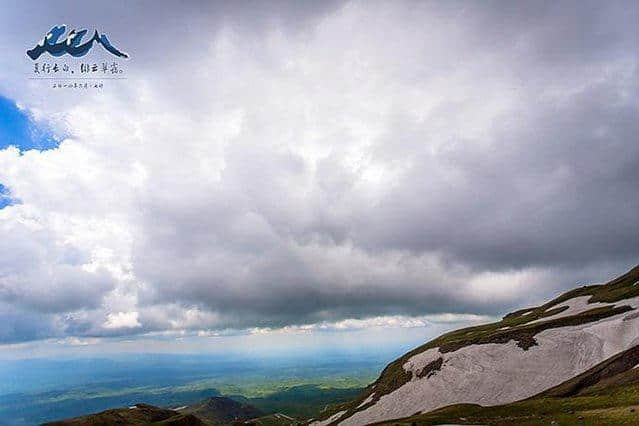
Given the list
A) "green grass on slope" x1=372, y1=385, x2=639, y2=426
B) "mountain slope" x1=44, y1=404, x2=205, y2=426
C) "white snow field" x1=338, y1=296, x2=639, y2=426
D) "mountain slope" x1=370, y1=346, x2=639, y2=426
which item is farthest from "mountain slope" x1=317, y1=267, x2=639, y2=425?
"mountain slope" x1=44, y1=404, x2=205, y2=426

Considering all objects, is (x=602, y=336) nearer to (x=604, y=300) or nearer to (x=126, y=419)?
(x=604, y=300)

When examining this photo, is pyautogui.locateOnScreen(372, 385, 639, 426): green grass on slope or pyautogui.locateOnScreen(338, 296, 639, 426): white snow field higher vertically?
pyautogui.locateOnScreen(372, 385, 639, 426): green grass on slope

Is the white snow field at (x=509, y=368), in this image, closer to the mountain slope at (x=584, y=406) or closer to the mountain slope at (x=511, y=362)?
the mountain slope at (x=511, y=362)

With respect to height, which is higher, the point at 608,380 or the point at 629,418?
the point at 629,418

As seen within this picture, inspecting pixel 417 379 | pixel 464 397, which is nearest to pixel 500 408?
pixel 464 397

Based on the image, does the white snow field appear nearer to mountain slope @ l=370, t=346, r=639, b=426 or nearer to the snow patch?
the snow patch

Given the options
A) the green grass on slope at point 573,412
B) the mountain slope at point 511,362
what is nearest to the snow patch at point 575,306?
the mountain slope at point 511,362

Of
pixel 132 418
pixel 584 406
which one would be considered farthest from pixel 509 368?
pixel 132 418
